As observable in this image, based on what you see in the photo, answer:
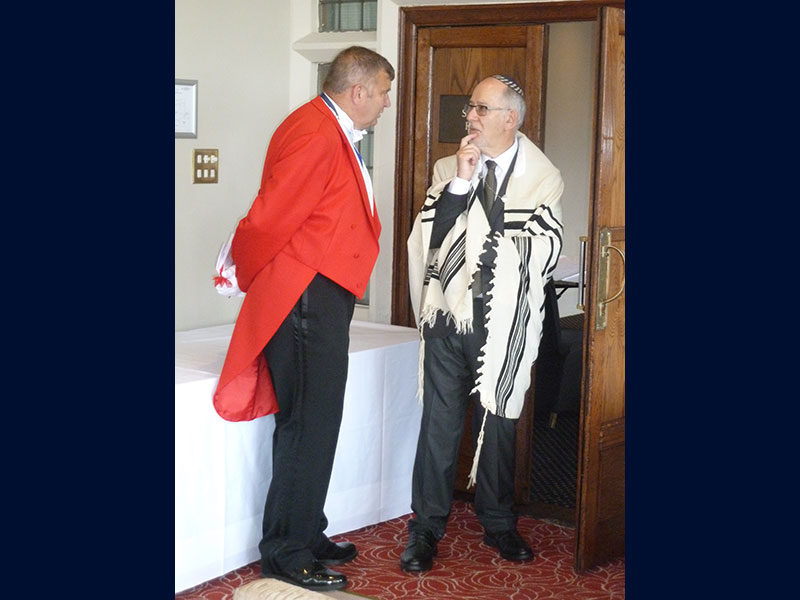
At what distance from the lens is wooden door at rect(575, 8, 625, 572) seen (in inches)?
145

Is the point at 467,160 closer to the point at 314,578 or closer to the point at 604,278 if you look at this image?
the point at 604,278

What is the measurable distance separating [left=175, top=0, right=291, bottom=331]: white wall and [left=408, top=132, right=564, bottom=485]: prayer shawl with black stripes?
1151mm

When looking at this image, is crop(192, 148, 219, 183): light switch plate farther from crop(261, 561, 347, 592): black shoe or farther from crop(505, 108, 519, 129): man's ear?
crop(261, 561, 347, 592): black shoe

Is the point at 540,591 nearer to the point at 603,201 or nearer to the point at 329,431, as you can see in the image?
the point at 329,431

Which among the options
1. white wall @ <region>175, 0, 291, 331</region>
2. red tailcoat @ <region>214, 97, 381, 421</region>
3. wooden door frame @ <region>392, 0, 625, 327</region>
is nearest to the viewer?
red tailcoat @ <region>214, 97, 381, 421</region>

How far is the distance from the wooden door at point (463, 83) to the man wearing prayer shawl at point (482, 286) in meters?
0.53

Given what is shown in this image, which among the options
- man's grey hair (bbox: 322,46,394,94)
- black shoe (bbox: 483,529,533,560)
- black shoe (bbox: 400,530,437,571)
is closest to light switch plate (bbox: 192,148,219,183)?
man's grey hair (bbox: 322,46,394,94)

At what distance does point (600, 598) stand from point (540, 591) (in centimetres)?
20

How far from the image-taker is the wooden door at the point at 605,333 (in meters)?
3.68

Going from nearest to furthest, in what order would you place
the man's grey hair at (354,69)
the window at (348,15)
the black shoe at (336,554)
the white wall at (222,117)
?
the man's grey hair at (354,69) < the black shoe at (336,554) < the white wall at (222,117) < the window at (348,15)

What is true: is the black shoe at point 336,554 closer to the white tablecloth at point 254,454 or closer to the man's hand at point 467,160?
the white tablecloth at point 254,454

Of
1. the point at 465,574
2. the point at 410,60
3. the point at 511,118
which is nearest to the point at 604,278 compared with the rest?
the point at 511,118

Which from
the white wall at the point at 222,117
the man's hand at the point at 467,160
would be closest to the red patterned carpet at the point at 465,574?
the white wall at the point at 222,117

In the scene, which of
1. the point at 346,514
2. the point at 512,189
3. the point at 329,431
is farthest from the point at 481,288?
the point at 346,514
